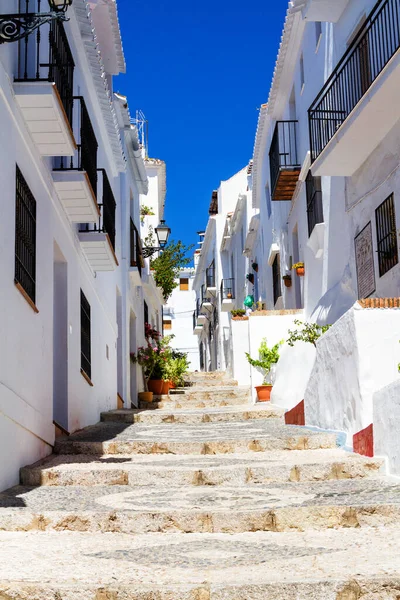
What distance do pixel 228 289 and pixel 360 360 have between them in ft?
80.2

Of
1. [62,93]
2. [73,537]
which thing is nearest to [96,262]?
[62,93]

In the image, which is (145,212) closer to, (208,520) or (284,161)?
(284,161)

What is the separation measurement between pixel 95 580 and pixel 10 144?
4.32m

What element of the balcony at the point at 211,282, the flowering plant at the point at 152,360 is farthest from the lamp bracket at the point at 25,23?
the balcony at the point at 211,282

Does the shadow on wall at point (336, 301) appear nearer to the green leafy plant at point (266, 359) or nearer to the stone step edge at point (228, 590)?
the green leafy plant at point (266, 359)

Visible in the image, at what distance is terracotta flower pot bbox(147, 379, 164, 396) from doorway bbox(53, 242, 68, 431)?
9.41 m

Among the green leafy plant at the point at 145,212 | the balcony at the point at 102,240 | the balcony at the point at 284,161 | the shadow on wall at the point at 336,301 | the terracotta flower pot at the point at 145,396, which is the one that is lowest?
the terracotta flower pot at the point at 145,396

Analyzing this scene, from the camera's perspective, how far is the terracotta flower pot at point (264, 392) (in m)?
14.7

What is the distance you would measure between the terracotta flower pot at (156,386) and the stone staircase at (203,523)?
10454 millimetres

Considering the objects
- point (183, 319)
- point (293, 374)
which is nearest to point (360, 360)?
point (293, 374)

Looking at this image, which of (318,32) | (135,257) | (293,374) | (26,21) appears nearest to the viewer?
(26,21)

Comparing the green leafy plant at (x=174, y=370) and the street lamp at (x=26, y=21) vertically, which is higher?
the street lamp at (x=26, y=21)

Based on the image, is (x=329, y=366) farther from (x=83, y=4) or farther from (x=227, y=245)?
(x=227, y=245)

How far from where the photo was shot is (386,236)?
10383 mm
